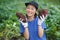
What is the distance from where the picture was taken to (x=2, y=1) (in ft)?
27.0

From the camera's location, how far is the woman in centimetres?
381

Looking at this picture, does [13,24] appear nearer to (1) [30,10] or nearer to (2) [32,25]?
(2) [32,25]

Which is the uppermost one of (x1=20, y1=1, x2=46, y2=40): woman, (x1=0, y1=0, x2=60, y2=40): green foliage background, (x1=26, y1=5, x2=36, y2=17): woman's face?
(x1=26, y1=5, x2=36, y2=17): woman's face

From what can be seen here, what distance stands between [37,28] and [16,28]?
258 cm

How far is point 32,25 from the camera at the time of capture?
3914 millimetres

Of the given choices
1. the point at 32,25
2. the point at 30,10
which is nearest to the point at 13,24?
the point at 32,25

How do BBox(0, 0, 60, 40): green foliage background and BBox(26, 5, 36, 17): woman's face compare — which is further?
BBox(0, 0, 60, 40): green foliage background

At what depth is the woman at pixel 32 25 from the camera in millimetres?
3811

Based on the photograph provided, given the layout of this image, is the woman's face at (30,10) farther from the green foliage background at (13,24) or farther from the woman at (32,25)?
the green foliage background at (13,24)

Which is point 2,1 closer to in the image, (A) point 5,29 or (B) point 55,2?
(A) point 5,29

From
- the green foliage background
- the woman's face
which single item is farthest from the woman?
the green foliage background

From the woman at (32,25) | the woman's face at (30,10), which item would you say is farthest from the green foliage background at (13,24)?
the woman's face at (30,10)

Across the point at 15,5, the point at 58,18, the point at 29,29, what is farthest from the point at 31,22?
the point at 15,5

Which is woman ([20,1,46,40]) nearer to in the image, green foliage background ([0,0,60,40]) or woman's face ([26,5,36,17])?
woman's face ([26,5,36,17])
